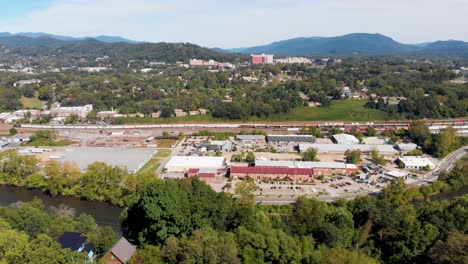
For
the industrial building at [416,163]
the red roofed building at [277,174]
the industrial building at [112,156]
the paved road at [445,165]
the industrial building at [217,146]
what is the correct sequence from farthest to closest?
the industrial building at [217,146]
the industrial building at [112,156]
the industrial building at [416,163]
the paved road at [445,165]
the red roofed building at [277,174]

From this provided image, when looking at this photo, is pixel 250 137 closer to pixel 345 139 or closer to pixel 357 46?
pixel 345 139

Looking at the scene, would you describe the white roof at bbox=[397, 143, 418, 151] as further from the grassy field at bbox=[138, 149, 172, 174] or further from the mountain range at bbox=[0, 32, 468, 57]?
the mountain range at bbox=[0, 32, 468, 57]

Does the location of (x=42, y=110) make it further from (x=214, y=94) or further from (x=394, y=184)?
(x=394, y=184)

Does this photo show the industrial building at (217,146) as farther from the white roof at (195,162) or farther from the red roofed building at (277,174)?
the red roofed building at (277,174)

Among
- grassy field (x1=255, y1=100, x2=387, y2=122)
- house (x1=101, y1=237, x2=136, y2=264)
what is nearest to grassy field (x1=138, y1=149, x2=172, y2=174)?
house (x1=101, y1=237, x2=136, y2=264)

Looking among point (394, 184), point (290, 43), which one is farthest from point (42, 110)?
point (290, 43)

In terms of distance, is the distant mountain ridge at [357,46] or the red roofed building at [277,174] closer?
the red roofed building at [277,174]

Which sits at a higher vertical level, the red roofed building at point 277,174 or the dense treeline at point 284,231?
the dense treeline at point 284,231

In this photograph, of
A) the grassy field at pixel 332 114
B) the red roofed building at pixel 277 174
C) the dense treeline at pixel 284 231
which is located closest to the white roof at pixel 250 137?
the grassy field at pixel 332 114
